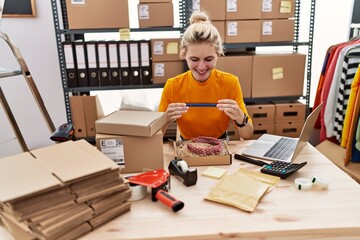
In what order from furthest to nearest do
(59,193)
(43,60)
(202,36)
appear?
(43,60) → (202,36) → (59,193)

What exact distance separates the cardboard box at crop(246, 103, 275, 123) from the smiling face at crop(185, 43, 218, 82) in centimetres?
90

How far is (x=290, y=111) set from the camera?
2578 mm

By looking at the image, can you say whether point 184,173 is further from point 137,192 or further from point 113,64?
point 113,64

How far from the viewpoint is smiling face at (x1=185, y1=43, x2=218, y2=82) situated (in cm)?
167

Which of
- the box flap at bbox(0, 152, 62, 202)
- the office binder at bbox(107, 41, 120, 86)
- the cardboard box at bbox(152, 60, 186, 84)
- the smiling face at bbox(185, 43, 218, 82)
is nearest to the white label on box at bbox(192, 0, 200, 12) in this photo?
the cardboard box at bbox(152, 60, 186, 84)

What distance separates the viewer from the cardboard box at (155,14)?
2320mm

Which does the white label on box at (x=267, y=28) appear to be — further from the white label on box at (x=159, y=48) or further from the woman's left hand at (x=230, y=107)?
the woman's left hand at (x=230, y=107)

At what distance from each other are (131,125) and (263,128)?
1.70m

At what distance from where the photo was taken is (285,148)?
1.39 metres

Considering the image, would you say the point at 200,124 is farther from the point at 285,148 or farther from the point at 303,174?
the point at 303,174

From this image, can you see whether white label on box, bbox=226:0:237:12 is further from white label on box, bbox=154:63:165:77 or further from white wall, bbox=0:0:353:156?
white wall, bbox=0:0:353:156

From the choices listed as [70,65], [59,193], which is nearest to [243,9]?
[70,65]

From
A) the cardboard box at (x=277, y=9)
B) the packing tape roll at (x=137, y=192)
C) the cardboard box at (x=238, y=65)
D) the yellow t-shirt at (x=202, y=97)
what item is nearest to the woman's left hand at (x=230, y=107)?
the yellow t-shirt at (x=202, y=97)

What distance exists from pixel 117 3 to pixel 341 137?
1.88 meters
